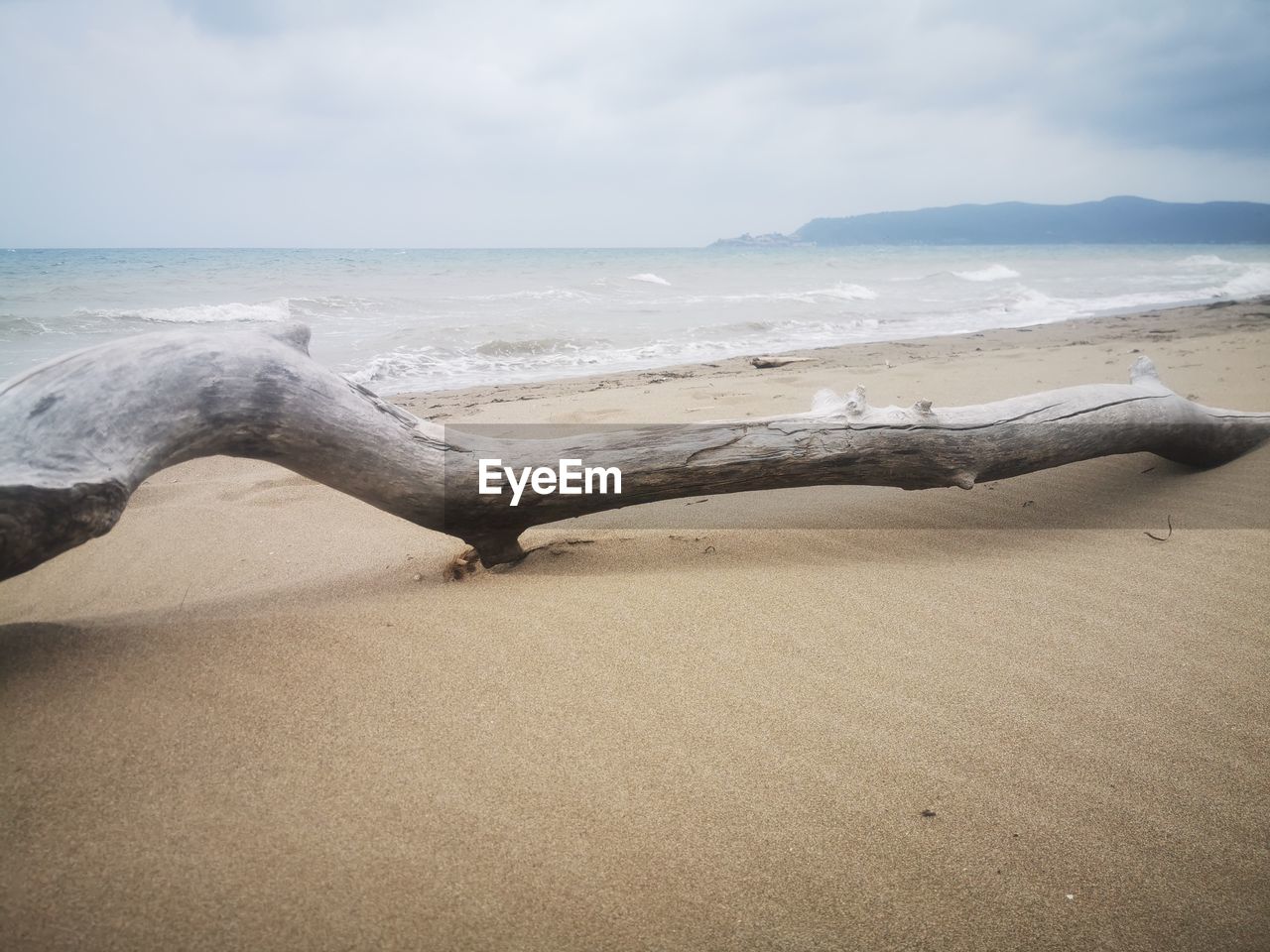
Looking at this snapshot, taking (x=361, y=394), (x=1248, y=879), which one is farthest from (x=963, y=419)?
(x=361, y=394)

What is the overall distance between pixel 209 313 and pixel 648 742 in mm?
13878

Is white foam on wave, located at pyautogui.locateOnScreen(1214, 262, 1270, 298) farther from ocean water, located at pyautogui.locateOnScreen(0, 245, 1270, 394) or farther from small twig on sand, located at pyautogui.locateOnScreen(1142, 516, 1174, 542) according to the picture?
small twig on sand, located at pyautogui.locateOnScreen(1142, 516, 1174, 542)

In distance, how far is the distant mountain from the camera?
84125 millimetres

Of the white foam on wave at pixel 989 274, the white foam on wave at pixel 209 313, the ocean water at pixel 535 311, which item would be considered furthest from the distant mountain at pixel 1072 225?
the white foam on wave at pixel 209 313

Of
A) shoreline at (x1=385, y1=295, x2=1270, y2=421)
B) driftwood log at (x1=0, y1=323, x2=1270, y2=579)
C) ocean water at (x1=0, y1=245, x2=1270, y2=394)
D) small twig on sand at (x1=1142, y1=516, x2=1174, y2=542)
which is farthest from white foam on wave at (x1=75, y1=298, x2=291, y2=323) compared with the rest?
small twig on sand at (x1=1142, y1=516, x2=1174, y2=542)

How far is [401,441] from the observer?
231cm

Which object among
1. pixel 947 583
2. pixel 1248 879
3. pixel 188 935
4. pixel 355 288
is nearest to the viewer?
pixel 188 935

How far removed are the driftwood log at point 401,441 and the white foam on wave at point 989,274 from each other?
78.0 ft

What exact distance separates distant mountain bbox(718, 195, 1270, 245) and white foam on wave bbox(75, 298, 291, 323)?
88.8 m

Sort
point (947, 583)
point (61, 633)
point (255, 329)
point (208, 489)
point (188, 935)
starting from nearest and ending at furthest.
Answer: point (188, 935) < point (61, 633) < point (255, 329) < point (947, 583) < point (208, 489)

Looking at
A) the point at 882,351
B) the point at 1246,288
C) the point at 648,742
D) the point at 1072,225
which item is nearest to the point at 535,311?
the point at 882,351

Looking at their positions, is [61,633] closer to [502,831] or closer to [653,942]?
[502,831]

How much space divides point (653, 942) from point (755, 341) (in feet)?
31.6

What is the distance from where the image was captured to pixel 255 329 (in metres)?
2.23
